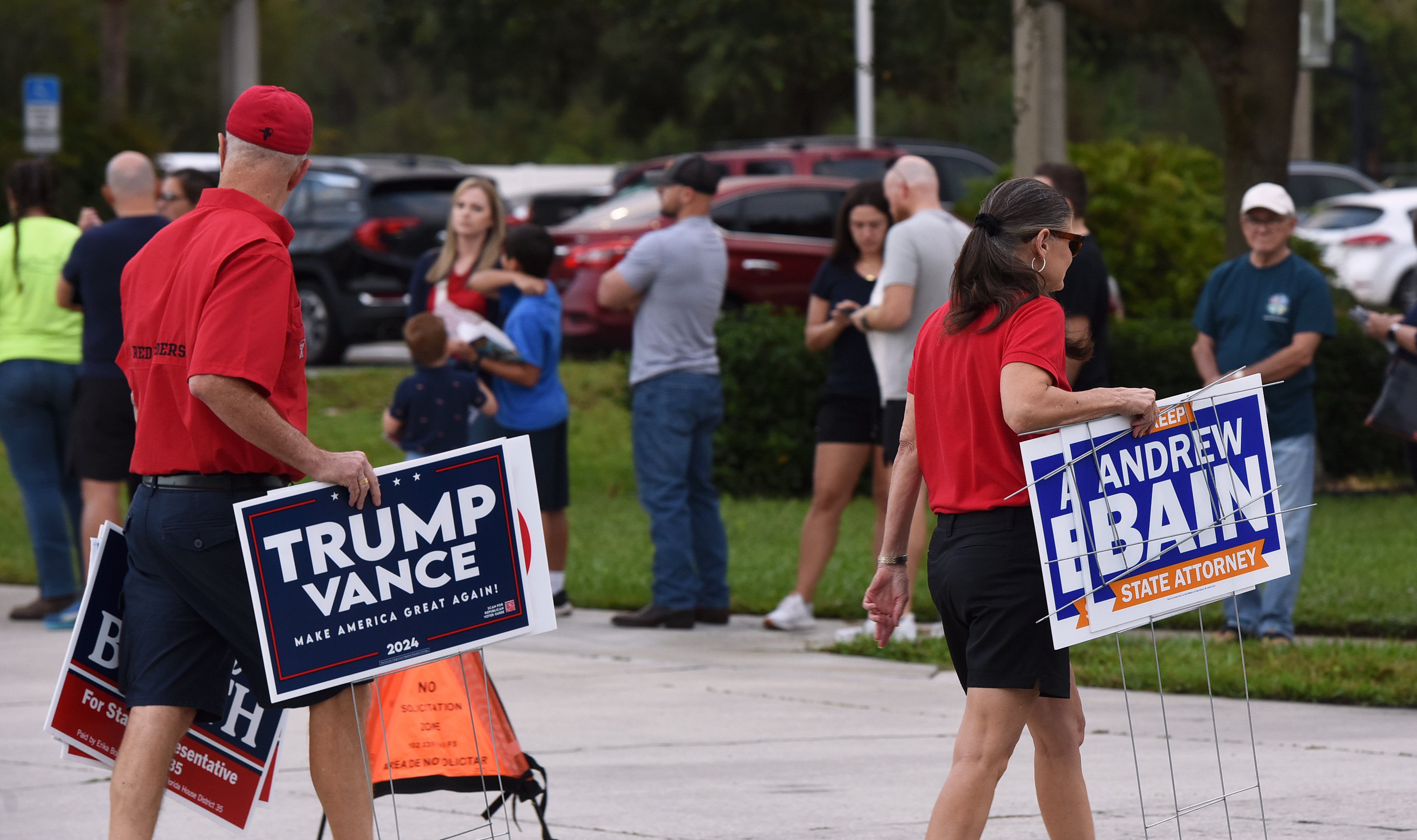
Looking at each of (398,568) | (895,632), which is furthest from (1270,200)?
(398,568)

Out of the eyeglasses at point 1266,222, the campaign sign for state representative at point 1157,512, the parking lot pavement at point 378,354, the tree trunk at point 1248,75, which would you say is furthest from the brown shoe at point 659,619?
the parking lot pavement at point 378,354

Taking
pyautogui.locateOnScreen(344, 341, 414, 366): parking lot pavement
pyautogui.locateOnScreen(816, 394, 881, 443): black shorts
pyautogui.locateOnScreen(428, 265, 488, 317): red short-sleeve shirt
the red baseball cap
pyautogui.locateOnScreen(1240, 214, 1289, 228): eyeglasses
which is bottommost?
pyautogui.locateOnScreen(344, 341, 414, 366): parking lot pavement

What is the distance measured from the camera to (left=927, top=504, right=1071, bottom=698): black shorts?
3672 mm

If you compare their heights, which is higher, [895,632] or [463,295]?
[463,295]

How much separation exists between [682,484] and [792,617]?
79 cm

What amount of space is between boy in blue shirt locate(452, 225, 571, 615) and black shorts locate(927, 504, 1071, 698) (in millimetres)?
4219

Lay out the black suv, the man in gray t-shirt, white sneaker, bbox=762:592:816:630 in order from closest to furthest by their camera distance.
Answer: the man in gray t-shirt → white sneaker, bbox=762:592:816:630 → the black suv

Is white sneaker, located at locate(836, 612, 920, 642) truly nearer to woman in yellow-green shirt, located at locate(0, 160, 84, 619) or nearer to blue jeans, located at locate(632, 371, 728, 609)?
blue jeans, located at locate(632, 371, 728, 609)

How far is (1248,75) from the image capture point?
37.0ft

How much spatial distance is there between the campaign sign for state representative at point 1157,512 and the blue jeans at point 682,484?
13.4ft

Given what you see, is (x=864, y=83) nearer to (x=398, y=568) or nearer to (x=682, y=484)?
(x=682, y=484)

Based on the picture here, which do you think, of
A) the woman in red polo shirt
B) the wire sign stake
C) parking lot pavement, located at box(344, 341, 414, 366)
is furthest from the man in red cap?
parking lot pavement, located at box(344, 341, 414, 366)

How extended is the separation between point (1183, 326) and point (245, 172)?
9.27 m

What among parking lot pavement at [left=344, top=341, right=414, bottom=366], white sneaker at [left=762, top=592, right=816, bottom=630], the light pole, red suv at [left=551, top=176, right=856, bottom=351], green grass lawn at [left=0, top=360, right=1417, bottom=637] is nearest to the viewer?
white sneaker at [left=762, top=592, right=816, bottom=630]
